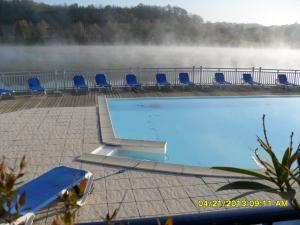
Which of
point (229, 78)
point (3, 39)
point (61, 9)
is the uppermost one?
point (61, 9)

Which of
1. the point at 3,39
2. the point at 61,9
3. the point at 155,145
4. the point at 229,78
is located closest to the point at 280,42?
the point at 61,9

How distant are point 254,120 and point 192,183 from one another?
6.13 metres

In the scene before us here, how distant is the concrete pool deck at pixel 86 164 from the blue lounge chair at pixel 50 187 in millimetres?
223

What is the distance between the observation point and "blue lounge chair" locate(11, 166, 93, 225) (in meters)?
3.73

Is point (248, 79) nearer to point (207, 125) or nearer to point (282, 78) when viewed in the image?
point (282, 78)

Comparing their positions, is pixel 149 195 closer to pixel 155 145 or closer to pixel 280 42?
pixel 155 145

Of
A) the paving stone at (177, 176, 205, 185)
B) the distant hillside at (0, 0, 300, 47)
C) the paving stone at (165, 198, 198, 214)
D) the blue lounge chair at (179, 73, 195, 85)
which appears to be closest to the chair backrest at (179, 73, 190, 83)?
the blue lounge chair at (179, 73, 195, 85)

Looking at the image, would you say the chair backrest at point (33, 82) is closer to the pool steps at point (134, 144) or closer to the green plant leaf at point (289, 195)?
the pool steps at point (134, 144)

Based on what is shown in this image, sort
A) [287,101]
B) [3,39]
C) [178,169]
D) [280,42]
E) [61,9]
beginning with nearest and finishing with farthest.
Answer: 1. [178,169]
2. [287,101]
3. [3,39]
4. [61,9]
5. [280,42]

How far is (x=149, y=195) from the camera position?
181 inches

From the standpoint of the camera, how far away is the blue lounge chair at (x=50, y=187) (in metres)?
3.73

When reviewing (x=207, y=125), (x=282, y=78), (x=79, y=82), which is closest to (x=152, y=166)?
(x=207, y=125)

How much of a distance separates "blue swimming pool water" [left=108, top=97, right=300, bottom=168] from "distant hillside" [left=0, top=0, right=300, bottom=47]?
3371 centimetres

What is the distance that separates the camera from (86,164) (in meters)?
Answer: 5.79
